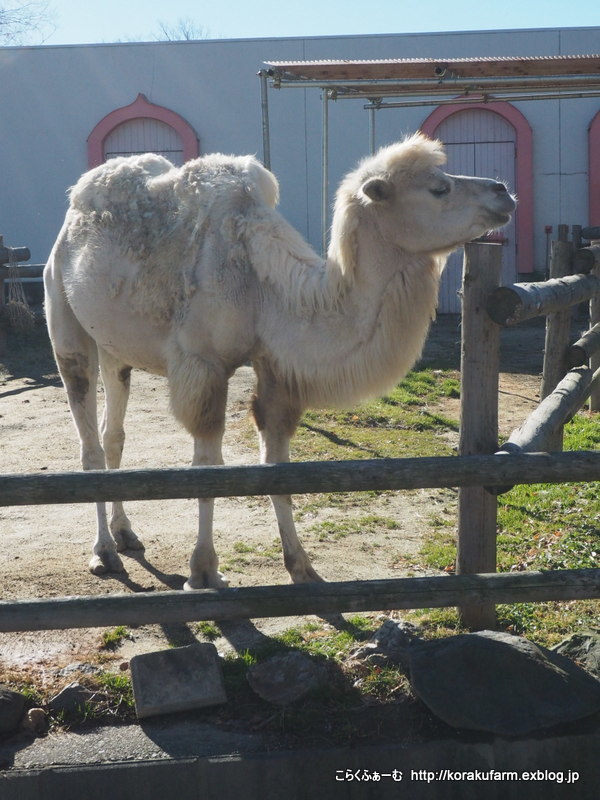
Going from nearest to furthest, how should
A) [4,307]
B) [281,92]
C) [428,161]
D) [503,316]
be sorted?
[503,316]
[428,161]
[4,307]
[281,92]

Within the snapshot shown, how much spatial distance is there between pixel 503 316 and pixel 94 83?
43.2 ft

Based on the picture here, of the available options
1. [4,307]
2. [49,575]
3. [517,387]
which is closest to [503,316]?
[49,575]

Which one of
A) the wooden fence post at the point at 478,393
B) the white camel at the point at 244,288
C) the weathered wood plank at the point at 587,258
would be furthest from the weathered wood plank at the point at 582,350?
the wooden fence post at the point at 478,393

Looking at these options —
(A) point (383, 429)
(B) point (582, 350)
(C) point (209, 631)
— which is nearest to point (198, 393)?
(C) point (209, 631)

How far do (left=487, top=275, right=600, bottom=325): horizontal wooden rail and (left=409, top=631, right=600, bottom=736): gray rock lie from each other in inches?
47.7

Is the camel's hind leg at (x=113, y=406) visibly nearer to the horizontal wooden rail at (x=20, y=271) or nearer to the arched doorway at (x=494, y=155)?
the horizontal wooden rail at (x=20, y=271)

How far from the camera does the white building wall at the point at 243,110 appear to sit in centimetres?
1480

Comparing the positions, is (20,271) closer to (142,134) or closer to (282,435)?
(142,134)

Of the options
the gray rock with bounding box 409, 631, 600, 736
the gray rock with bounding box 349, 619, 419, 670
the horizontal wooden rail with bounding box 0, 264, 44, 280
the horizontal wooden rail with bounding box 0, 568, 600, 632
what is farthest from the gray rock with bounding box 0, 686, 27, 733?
the horizontal wooden rail with bounding box 0, 264, 44, 280

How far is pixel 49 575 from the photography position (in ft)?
16.4

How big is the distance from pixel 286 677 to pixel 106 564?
76.4 inches

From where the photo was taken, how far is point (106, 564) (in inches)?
201

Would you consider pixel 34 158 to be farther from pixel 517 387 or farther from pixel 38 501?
pixel 38 501

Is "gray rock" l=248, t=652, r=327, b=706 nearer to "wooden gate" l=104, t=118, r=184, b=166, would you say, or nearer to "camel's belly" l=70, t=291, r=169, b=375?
"camel's belly" l=70, t=291, r=169, b=375
